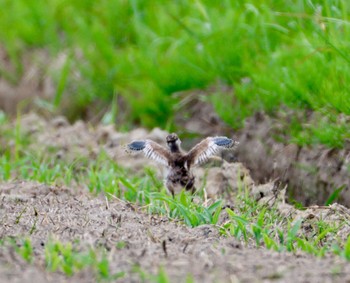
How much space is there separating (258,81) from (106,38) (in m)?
2.66

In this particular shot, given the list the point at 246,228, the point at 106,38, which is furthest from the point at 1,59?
the point at 246,228

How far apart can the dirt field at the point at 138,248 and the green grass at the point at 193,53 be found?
163 cm

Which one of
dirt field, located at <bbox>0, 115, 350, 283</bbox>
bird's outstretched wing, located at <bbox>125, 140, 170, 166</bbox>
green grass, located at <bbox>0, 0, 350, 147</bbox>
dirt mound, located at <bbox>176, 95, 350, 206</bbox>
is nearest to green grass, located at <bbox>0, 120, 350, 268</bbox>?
dirt field, located at <bbox>0, 115, 350, 283</bbox>

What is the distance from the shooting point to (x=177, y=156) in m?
5.42

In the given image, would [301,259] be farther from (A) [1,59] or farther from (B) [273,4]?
(A) [1,59]

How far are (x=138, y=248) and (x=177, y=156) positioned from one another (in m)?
1.62

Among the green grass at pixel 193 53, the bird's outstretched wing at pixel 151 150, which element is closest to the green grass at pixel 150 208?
the bird's outstretched wing at pixel 151 150

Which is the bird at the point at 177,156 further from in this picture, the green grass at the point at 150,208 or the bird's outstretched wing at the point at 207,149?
the green grass at the point at 150,208

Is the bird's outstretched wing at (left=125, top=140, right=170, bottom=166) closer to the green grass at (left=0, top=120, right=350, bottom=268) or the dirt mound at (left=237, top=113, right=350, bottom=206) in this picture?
the green grass at (left=0, top=120, right=350, bottom=268)

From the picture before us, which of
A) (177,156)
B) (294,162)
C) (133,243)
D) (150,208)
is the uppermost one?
(133,243)

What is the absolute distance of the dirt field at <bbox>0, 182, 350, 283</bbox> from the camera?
3354 mm

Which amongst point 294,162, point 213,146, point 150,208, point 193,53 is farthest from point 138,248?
point 193,53

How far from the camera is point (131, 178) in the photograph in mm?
6164

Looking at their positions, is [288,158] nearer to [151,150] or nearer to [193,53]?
[151,150]
